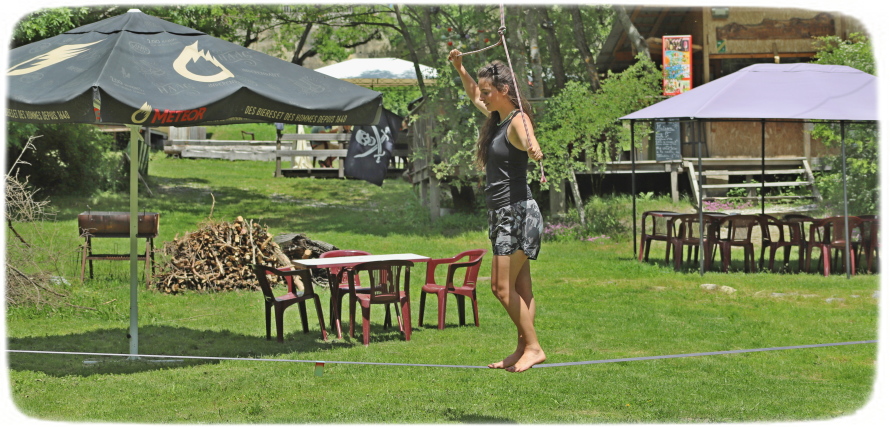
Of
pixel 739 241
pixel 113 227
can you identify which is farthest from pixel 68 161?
pixel 739 241

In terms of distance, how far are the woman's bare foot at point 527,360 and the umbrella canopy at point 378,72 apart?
15.9m

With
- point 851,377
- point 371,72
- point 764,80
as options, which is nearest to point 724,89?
point 764,80

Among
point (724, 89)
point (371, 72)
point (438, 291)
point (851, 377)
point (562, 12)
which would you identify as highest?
point (562, 12)

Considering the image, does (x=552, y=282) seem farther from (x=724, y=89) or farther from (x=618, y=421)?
(x=618, y=421)

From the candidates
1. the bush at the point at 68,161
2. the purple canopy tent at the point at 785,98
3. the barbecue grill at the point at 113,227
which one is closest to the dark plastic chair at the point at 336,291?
the barbecue grill at the point at 113,227

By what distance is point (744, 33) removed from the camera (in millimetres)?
20719

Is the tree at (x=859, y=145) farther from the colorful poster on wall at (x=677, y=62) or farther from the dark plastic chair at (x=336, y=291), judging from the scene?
the dark plastic chair at (x=336, y=291)

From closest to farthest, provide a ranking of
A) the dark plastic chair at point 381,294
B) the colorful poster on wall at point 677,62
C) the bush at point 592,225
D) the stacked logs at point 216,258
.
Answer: the dark plastic chair at point 381,294, the stacked logs at point 216,258, the bush at point 592,225, the colorful poster on wall at point 677,62

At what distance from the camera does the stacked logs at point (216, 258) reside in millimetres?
11258

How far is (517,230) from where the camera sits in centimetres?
507

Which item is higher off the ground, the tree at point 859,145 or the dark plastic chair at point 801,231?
the tree at point 859,145

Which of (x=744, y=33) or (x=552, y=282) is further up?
(x=744, y=33)

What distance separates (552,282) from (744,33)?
11.4 m

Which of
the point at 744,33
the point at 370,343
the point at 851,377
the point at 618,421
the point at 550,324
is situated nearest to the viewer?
the point at 618,421
